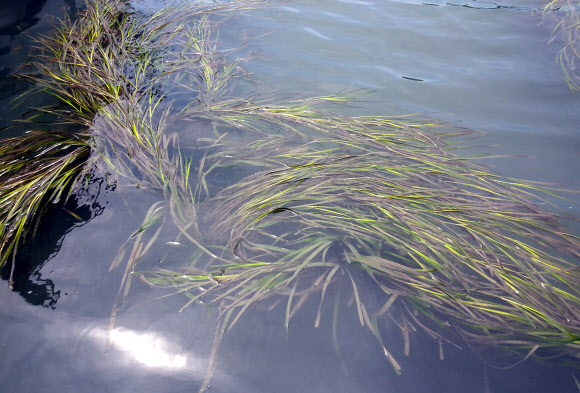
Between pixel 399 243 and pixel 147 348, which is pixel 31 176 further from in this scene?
pixel 399 243

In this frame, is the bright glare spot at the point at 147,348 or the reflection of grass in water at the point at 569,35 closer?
the bright glare spot at the point at 147,348

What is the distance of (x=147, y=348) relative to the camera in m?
1.44

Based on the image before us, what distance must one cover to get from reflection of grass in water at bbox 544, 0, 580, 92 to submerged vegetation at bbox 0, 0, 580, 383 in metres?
1.27

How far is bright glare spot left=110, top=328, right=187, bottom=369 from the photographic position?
141cm

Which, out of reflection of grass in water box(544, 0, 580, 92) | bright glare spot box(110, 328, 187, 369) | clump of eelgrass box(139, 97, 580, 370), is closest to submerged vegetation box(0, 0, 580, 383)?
clump of eelgrass box(139, 97, 580, 370)

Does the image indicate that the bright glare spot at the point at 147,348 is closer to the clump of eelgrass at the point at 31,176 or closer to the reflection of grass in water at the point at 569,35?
the clump of eelgrass at the point at 31,176

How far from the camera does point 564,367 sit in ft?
4.73

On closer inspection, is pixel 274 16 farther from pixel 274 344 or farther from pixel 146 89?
pixel 274 344

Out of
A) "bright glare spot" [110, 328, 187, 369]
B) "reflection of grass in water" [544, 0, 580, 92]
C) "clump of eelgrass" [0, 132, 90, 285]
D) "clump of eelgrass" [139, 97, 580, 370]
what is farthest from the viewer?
"reflection of grass in water" [544, 0, 580, 92]

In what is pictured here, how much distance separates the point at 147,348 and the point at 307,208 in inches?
36.7

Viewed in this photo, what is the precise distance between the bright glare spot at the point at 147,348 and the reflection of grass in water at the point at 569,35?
10.4ft

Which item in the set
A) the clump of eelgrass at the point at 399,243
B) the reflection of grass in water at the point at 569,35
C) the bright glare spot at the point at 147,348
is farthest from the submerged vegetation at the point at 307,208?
the reflection of grass in water at the point at 569,35

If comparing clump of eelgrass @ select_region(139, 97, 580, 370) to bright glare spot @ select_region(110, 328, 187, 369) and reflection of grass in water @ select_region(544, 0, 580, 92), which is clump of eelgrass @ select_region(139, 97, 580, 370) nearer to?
bright glare spot @ select_region(110, 328, 187, 369)

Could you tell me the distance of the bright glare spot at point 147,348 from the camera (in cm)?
141
